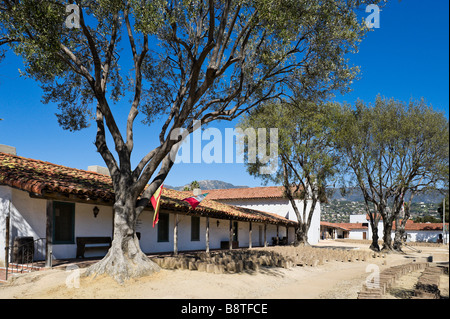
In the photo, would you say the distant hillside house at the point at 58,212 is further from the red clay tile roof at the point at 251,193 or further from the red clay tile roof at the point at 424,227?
the red clay tile roof at the point at 424,227

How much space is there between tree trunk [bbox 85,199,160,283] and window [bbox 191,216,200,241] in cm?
1111

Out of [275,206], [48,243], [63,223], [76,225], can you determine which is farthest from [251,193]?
[48,243]

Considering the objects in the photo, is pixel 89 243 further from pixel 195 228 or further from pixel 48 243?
pixel 195 228

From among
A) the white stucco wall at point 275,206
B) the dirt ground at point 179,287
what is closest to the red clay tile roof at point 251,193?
the white stucco wall at point 275,206

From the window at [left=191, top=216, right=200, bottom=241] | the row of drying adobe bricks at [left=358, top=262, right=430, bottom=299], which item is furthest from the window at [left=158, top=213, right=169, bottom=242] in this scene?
the row of drying adobe bricks at [left=358, top=262, right=430, bottom=299]

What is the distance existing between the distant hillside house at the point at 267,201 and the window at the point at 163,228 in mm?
20982

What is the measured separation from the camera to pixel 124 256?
10555 millimetres

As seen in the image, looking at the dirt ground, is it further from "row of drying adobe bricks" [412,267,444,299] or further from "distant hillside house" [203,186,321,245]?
"distant hillside house" [203,186,321,245]

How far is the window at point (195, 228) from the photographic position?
22250mm

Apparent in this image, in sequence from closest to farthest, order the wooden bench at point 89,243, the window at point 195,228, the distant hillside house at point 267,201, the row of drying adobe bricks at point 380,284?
the row of drying adobe bricks at point 380,284 < the wooden bench at point 89,243 < the window at point 195,228 < the distant hillside house at point 267,201

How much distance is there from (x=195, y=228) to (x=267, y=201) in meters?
19.6

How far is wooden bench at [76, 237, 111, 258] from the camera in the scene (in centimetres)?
1444
